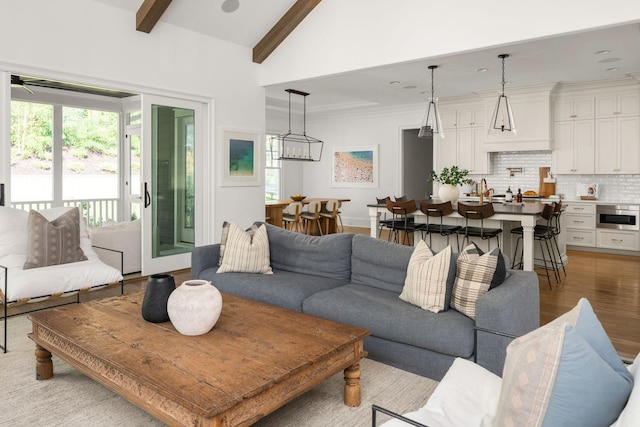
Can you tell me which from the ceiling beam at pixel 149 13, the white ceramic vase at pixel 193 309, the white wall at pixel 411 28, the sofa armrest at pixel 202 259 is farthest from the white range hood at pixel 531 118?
the white ceramic vase at pixel 193 309

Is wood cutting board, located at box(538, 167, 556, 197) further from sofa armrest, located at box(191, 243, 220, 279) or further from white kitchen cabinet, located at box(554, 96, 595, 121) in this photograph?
sofa armrest, located at box(191, 243, 220, 279)

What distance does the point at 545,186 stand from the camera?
817 centimetres

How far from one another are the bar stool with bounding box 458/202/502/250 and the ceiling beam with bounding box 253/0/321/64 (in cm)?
312

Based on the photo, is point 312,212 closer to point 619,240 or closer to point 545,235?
point 545,235

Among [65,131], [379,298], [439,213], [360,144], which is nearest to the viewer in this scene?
[379,298]

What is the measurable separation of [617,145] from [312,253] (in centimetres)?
594

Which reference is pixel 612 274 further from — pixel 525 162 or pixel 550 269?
pixel 525 162

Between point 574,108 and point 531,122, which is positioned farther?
point 531,122

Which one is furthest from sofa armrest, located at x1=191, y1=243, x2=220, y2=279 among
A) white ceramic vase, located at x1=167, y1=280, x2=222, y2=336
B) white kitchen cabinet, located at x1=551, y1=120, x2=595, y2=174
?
white kitchen cabinet, located at x1=551, y1=120, x2=595, y2=174

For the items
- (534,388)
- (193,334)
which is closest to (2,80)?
(193,334)

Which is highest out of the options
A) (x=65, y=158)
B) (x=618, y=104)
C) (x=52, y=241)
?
(x=618, y=104)

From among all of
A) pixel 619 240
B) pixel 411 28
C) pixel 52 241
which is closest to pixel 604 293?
pixel 619 240

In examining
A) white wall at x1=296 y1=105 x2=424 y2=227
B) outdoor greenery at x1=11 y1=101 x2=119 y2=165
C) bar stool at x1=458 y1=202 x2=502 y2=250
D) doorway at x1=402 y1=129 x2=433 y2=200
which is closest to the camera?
bar stool at x1=458 y1=202 x2=502 y2=250

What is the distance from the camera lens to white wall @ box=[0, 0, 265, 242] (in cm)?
445
